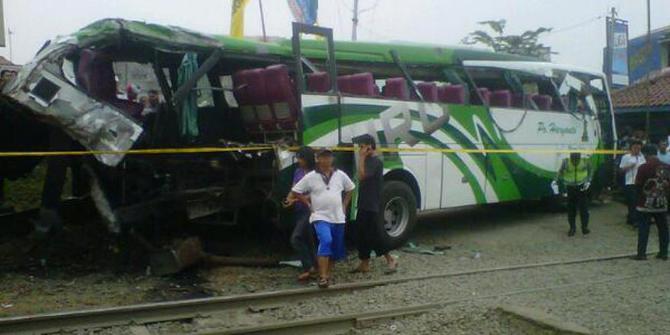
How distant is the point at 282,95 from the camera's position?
8805 millimetres

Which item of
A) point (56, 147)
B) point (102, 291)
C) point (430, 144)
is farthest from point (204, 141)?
point (430, 144)

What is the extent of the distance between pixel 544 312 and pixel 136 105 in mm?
5457

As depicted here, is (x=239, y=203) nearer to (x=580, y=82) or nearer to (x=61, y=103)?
(x=61, y=103)

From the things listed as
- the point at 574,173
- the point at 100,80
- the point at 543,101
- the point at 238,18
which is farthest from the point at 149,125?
the point at 543,101

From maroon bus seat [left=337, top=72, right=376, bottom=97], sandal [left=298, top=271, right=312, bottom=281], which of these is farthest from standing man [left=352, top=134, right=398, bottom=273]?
maroon bus seat [left=337, top=72, right=376, bottom=97]

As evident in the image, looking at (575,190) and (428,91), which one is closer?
(428,91)

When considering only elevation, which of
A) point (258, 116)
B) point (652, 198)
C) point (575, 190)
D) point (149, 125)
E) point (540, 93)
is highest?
point (540, 93)

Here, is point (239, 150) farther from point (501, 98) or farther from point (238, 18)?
point (238, 18)

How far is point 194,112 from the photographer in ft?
28.1

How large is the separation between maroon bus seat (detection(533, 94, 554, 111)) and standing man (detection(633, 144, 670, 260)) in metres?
3.72

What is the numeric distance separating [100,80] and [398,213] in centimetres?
460

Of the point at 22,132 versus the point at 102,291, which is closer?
the point at 102,291

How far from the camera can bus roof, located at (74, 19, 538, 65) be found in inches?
301

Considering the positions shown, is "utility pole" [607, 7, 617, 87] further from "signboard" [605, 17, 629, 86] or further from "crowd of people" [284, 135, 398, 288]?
"crowd of people" [284, 135, 398, 288]
